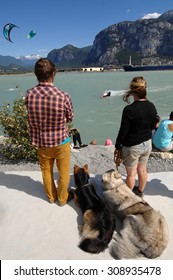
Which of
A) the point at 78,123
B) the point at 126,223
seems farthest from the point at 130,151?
the point at 78,123

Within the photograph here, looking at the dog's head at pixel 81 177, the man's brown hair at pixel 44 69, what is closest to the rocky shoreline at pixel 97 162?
the dog's head at pixel 81 177

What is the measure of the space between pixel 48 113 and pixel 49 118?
0.07 m

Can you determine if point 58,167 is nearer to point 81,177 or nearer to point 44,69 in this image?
point 81,177

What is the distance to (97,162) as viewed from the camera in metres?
5.82

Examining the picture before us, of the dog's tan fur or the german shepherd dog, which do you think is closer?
the dog's tan fur

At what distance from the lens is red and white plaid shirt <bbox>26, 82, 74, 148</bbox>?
124 inches

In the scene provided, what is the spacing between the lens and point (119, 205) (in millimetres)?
3443

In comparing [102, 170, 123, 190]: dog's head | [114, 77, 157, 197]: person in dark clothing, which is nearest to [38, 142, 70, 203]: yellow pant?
[102, 170, 123, 190]: dog's head

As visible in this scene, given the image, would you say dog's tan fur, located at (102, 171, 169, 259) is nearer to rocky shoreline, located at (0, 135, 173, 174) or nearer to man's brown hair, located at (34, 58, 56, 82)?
man's brown hair, located at (34, 58, 56, 82)

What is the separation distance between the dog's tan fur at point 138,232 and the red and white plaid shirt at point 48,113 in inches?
48.4

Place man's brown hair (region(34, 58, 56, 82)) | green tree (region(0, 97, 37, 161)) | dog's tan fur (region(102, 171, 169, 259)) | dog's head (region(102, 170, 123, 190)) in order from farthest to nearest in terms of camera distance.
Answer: green tree (region(0, 97, 37, 161))
dog's head (region(102, 170, 123, 190))
man's brown hair (region(34, 58, 56, 82))
dog's tan fur (region(102, 171, 169, 259))

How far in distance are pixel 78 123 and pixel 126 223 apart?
464 inches

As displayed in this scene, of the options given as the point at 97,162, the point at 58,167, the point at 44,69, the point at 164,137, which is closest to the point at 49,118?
the point at 44,69
